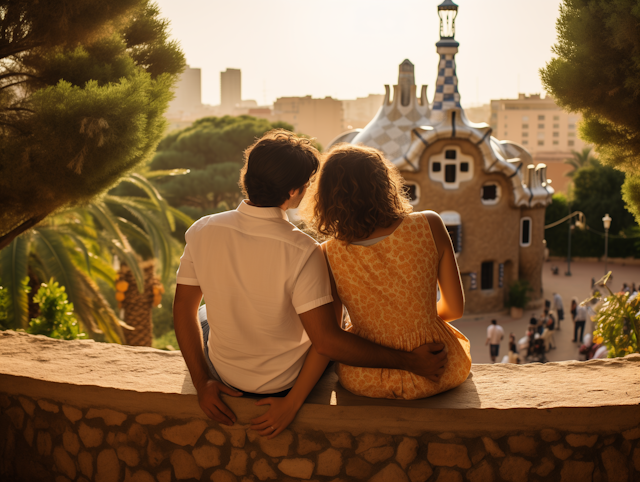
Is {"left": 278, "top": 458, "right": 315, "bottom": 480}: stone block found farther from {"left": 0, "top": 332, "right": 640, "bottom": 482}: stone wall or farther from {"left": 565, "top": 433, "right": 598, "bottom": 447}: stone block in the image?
{"left": 565, "top": 433, "right": 598, "bottom": 447}: stone block

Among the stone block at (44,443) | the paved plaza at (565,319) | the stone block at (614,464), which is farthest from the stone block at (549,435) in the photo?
the paved plaza at (565,319)

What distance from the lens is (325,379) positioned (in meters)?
2.84

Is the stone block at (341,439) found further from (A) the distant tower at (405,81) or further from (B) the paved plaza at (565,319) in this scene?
(A) the distant tower at (405,81)

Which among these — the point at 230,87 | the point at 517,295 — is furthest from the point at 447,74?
the point at 230,87

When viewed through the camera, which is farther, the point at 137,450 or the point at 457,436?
the point at 137,450

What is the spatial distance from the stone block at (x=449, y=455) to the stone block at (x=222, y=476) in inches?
34.0

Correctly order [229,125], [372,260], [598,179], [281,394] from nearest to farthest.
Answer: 1. [372,260]
2. [281,394]
3. [229,125]
4. [598,179]

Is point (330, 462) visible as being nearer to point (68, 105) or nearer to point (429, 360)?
point (429, 360)

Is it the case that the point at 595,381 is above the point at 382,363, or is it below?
below

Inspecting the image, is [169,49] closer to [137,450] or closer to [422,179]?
[137,450]

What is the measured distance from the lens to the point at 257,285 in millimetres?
2336

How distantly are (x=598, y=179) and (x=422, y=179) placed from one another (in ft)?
52.9

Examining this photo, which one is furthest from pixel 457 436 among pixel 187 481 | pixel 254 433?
pixel 187 481

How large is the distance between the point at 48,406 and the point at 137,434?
52cm
